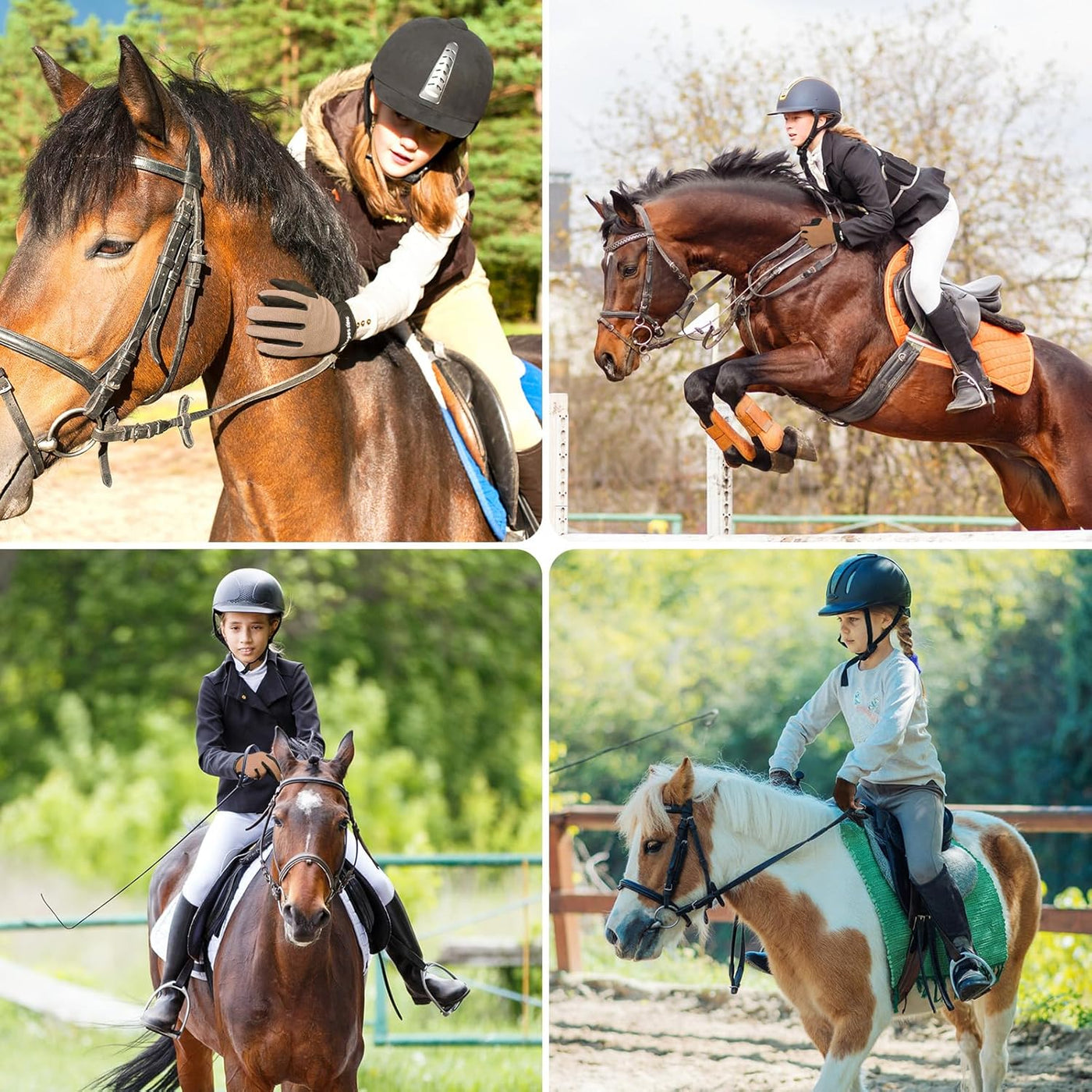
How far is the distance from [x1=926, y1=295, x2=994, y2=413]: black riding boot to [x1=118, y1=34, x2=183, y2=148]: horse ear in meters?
2.22

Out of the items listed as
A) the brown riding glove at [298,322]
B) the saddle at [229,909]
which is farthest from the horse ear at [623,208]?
the saddle at [229,909]

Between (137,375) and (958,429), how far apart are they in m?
2.47

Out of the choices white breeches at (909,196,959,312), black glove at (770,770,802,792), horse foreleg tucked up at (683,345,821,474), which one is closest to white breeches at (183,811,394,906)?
black glove at (770,770,802,792)

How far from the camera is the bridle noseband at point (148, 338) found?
2.34 meters

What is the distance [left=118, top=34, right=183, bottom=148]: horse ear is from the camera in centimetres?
234

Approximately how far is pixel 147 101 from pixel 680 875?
7.66 feet

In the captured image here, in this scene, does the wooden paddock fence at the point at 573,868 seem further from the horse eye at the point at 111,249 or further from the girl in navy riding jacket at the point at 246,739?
the horse eye at the point at 111,249

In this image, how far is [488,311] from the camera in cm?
310

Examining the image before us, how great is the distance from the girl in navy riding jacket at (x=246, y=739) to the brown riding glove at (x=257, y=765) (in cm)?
7

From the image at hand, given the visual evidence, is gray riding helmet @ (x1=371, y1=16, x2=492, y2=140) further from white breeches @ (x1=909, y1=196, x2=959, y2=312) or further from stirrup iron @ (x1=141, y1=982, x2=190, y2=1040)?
stirrup iron @ (x1=141, y1=982, x2=190, y2=1040)

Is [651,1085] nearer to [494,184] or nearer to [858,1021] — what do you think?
[858,1021]

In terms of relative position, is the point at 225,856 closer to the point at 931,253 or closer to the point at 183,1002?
the point at 183,1002

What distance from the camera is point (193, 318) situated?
2500 millimetres

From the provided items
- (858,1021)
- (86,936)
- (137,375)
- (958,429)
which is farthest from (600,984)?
(137,375)
